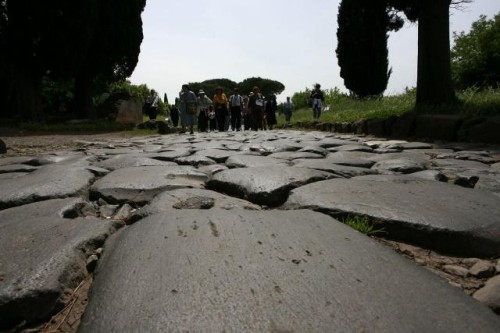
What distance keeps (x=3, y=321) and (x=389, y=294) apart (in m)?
0.91

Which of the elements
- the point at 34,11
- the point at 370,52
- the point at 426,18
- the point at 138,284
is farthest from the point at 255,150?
the point at 370,52

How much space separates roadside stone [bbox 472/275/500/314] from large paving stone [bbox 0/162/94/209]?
176cm

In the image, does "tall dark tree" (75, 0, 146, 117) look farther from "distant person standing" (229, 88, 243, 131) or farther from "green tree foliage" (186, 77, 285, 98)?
"green tree foliage" (186, 77, 285, 98)

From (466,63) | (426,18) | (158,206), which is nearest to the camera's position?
(158,206)

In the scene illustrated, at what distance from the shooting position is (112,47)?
47.2 ft

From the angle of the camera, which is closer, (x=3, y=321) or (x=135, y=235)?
(x=3, y=321)

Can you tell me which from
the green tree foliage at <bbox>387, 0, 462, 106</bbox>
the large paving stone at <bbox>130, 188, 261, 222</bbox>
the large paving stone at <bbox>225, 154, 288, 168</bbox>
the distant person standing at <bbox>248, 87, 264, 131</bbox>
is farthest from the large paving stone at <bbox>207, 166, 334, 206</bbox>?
the distant person standing at <bbox>248, 87, 264, 131</bbox>

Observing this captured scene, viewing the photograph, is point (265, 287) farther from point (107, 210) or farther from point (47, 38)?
point (47, 38)

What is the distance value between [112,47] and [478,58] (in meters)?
17.4

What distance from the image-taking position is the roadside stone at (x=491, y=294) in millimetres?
922

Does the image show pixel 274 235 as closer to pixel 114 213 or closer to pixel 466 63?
pixel 114 213

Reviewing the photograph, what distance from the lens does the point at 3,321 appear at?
893mm

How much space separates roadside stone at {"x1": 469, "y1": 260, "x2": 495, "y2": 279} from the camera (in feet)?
3.68

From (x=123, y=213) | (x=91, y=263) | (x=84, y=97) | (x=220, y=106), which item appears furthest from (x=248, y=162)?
(x=84, y=97)
